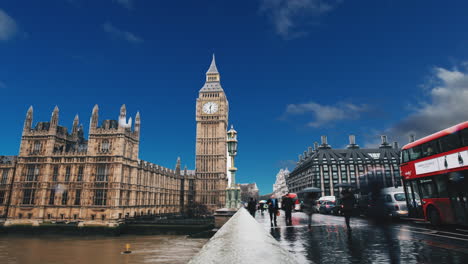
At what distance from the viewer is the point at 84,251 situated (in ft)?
128

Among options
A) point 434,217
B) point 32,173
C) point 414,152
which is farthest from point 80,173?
point 434,217

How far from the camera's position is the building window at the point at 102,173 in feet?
200

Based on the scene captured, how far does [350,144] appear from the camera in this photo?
401ft

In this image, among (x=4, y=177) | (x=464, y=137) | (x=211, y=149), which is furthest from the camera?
(x=211, y=149)

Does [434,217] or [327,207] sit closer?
[434,217]

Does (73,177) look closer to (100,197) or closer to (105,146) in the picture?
(100,197)

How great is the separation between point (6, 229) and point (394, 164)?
403 ft

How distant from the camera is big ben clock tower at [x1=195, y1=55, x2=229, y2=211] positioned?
95.8 meters

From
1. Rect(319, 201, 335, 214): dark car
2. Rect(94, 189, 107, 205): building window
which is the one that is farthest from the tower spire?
Rect(319, 201, 335, 214): dark car

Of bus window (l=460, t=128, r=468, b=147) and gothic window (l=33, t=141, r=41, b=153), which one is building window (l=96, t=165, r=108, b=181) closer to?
gothic window (l=33, t=141, r=41, b=153)

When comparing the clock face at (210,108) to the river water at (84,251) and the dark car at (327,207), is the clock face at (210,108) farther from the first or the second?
the dark car at (327,207)

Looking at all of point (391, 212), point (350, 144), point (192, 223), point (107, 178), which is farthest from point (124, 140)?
point (350, 144)

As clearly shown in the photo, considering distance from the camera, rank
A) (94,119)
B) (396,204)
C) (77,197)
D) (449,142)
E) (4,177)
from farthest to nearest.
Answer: (4,177) < (94,119) < (77,197) < (396,204) < (449,142)

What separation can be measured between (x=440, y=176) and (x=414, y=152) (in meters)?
2.85
